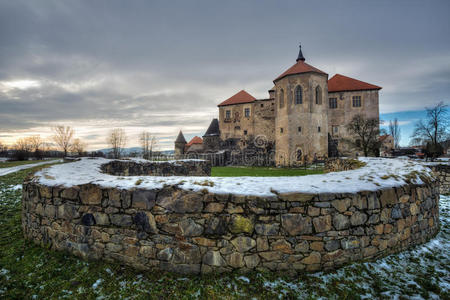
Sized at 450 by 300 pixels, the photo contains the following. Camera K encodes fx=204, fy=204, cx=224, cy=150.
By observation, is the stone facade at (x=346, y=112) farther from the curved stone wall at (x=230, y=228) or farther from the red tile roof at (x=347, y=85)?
the curved stone wall at (x=230, y=228)

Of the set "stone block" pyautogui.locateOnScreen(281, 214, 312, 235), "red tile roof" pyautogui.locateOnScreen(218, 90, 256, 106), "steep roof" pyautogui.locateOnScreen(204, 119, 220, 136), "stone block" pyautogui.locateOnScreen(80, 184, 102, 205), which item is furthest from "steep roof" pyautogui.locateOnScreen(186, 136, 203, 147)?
"stone block" pyautogui.locateOnScreen(281, 214, 312, 235)

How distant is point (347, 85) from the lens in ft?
107

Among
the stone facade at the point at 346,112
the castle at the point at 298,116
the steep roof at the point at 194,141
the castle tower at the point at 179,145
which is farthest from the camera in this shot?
the steep roof at the point at 194,141

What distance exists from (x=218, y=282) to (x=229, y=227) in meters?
0.79

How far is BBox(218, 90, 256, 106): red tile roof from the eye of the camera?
126 ft

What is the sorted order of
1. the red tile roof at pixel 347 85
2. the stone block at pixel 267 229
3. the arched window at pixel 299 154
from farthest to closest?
the red tile roof at pixel 347 85, the arched window at pixel 299 154, the stone block at pixel 267 229

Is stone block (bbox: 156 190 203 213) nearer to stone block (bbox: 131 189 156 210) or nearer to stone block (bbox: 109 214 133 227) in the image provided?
stone block (bbox: 131 189 156 210)

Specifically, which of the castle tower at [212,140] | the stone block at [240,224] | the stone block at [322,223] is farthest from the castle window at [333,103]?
the stone block at [240,224]

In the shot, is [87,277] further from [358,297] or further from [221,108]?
[221,108]

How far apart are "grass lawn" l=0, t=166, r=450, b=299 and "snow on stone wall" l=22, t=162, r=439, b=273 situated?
0.16 m

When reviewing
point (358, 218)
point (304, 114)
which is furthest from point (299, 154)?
point (358, 218)

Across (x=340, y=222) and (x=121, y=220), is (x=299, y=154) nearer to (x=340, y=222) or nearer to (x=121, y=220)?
(x=340, y=222)

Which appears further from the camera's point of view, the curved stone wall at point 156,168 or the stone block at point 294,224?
the curved stone wall at point 156,168

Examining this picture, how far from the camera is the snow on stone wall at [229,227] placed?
10.5 ft
